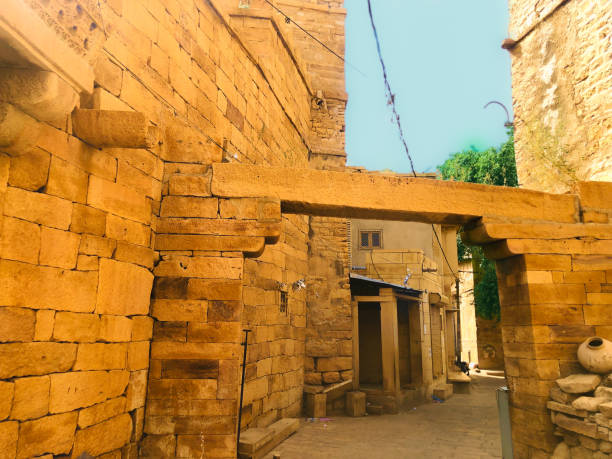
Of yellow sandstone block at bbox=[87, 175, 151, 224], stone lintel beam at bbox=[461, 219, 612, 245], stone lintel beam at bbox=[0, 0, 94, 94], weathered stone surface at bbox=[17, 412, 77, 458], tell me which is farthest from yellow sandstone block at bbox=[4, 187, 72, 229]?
stone lintel beam at bbox=[461, 219, 612, 245]

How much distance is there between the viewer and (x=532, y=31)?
10.5 metres

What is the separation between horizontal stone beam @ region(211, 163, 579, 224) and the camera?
14.4 feet

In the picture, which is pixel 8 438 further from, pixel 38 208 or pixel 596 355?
pixel 596 355

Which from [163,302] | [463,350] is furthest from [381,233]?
[163,302]

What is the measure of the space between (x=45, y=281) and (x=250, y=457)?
3686 mm

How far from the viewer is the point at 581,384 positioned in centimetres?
439

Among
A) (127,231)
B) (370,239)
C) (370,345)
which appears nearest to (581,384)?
(127,231)

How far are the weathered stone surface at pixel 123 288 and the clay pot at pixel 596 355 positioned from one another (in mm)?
4544

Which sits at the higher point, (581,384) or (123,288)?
(123,288)

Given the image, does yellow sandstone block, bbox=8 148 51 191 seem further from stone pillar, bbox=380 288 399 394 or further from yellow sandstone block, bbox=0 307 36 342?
stone pillar, bbox=380 288 399 394

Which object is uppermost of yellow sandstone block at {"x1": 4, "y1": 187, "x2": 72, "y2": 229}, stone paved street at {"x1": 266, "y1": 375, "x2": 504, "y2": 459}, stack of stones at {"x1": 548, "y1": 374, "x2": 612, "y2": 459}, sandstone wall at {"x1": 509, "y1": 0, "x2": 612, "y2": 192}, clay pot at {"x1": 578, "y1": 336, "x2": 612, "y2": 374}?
sandstone wall at {"x1": 509, "y1": 0, "x2": 612, "y2": 192}

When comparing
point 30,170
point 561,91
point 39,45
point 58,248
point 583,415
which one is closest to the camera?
point 39,45

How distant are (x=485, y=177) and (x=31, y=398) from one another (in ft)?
70.9

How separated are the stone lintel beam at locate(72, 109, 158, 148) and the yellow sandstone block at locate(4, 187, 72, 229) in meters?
0.54
